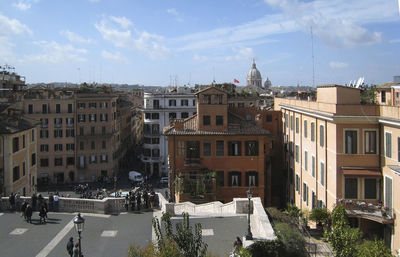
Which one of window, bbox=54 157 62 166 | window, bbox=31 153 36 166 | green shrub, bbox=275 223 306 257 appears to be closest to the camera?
green shrub, bbox=275 223 306 257

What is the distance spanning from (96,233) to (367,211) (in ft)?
52.6

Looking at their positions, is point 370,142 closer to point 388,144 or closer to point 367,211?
point 388,144

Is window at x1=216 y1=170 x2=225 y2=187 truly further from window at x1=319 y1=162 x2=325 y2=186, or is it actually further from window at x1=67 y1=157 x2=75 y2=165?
window at x1=67 y1=157 x2=75 y2=165

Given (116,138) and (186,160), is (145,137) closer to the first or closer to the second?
(116,138)

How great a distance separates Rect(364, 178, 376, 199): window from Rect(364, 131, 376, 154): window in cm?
182

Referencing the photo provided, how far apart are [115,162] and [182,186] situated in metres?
48.9

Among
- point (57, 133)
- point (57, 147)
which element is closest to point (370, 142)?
point (57, 133)

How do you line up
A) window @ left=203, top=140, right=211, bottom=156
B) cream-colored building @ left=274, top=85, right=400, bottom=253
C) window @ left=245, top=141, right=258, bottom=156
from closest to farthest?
cream-colored building @ left=274, top=85, right=400, bottom=253, window @ left=245, top=141, right=258, bottom=156, window @ left=203, top=140, right=211, bottom=156

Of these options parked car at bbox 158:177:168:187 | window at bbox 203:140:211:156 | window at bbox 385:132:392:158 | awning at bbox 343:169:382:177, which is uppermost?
window at bbox 385:132:392:158

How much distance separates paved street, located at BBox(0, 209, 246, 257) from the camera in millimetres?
22547

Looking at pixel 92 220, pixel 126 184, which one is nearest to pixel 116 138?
pixel 126 184

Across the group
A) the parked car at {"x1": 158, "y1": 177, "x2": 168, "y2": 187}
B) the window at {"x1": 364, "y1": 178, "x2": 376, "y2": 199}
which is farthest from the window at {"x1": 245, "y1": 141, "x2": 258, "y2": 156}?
the parked car at {"x1": 158, "y1": 177, "x2": 168, "y2": 187}

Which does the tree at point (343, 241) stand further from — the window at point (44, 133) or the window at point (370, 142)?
the window at point (44, 133)

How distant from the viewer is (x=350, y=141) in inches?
1172
